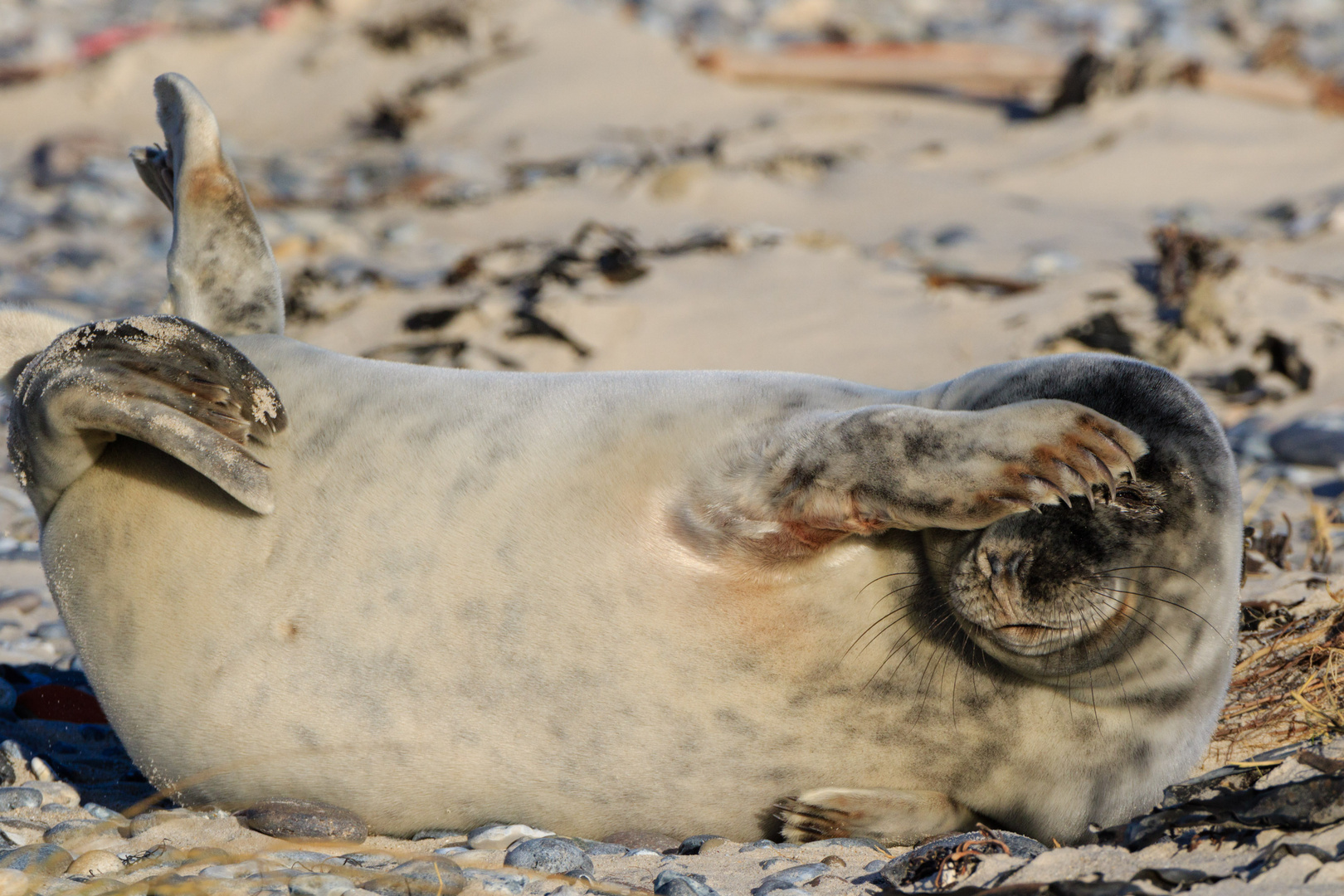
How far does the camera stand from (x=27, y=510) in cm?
435

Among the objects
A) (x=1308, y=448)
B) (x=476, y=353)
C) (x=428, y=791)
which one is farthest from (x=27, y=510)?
(x=1308, y=448)

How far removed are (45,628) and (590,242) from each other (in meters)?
3.61

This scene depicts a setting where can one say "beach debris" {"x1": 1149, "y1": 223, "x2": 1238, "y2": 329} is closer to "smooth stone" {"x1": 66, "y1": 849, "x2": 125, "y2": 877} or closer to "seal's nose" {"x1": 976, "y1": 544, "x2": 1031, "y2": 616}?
"seal's nose" {"x1": 976, "y1": 544, "x2": 1031, "y2": 616}

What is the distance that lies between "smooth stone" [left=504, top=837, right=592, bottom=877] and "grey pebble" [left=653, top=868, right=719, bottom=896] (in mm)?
139

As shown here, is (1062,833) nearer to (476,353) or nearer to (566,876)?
(566,876)

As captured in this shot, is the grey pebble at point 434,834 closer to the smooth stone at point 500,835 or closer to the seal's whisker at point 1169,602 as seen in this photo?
the smooth stone at point 500,835

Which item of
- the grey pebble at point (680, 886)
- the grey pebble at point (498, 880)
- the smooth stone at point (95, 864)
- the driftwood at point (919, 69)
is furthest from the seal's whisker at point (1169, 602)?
the driftwood at point (919, 69)

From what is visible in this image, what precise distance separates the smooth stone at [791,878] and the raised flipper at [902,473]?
0.49m

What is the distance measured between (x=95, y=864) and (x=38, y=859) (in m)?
0.08

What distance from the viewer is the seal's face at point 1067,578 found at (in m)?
1.97

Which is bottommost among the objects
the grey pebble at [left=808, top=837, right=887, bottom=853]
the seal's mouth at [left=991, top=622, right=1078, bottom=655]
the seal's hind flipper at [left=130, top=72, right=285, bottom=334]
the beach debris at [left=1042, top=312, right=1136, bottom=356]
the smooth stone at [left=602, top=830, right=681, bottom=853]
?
the smooth stone at [left=602, top=830, right=681, bottom=853]

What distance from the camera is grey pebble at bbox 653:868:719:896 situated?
6.27ft

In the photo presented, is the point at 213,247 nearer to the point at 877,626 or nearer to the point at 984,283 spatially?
the point at 877,626

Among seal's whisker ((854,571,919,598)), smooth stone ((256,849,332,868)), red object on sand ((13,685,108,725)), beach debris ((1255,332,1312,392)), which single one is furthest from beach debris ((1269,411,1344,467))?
red object on sand ((13,685,108,725))
